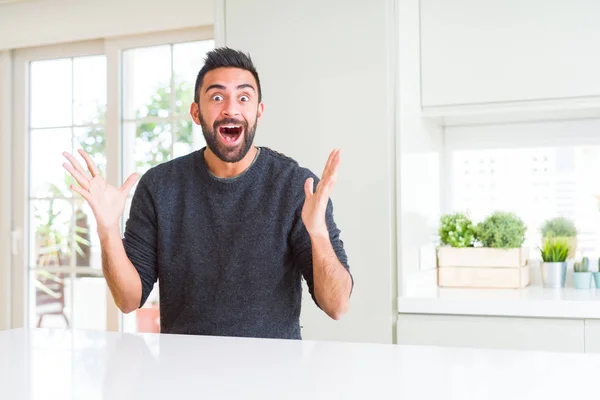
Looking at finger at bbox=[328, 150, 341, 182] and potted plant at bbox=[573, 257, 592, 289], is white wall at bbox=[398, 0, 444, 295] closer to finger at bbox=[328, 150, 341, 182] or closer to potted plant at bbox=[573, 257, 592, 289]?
potted plant at bbox=[573, 257, 592, 289]

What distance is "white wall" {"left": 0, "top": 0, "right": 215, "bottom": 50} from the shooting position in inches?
135

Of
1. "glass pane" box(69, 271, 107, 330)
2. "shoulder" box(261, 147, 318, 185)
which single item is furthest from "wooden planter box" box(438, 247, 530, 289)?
"glass pane" box(69, 271, 107, 330)

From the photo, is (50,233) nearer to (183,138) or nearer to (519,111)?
(183,138)

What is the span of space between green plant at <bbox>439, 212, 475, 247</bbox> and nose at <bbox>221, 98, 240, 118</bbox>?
1.41m

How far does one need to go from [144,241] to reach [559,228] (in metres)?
1.88

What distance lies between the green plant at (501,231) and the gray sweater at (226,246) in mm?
1220

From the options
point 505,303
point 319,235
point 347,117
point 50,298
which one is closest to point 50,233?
point 50,298

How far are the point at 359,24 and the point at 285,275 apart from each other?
1.20 metres

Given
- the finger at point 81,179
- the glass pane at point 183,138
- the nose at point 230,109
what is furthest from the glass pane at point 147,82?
the finger at point 81,179

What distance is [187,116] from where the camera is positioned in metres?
3.54

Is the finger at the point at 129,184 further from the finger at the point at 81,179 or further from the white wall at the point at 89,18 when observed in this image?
the white wall at the point at 89,18

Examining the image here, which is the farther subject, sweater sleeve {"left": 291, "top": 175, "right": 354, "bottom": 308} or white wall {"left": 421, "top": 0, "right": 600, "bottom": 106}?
white wall {"left": 421, "top": 0, "right": 600, "bottom": 106}

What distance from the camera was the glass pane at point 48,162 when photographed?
3947 mm

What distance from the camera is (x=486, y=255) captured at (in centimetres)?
288
